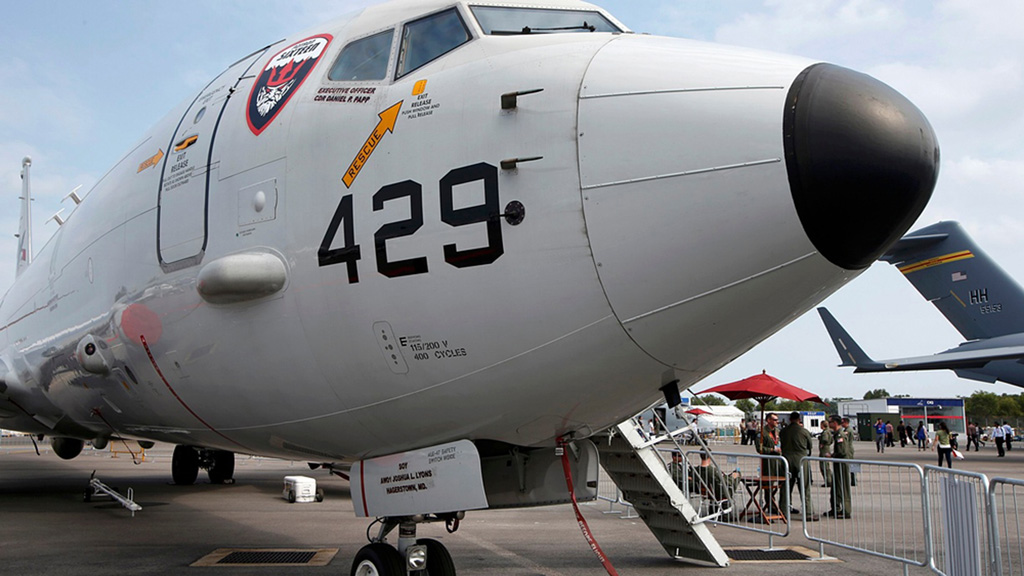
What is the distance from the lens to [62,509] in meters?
13.8

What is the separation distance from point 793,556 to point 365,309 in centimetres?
691

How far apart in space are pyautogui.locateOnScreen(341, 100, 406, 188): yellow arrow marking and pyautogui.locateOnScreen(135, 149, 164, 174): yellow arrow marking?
2.44 m

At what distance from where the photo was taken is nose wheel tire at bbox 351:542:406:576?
5.09 meters

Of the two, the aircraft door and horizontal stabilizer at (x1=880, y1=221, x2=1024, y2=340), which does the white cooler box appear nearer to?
the aircraft door

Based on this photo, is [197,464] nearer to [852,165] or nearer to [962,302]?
[852,165]

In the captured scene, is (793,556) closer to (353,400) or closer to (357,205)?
(353,400)

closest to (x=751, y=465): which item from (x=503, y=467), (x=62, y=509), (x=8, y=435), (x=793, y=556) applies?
(x=793, y=556)

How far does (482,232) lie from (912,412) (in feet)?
192

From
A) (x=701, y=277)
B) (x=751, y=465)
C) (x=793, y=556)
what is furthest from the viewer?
(x=751, y=465)

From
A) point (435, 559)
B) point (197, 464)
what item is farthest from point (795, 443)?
point (197, 464)

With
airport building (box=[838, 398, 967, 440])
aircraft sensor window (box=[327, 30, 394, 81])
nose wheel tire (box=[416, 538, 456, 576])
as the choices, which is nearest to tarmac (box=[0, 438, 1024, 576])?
nose wheel tire (box=[416, 538, 456, 576])

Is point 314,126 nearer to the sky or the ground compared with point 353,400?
nearer to the sky

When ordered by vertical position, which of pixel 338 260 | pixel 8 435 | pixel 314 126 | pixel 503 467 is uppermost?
pixel 314 126

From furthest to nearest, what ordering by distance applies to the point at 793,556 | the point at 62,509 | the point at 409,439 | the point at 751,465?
1. the point at 751,465
2. the point at 62,509
3. the point at 793,556
4. the point at 409,439
